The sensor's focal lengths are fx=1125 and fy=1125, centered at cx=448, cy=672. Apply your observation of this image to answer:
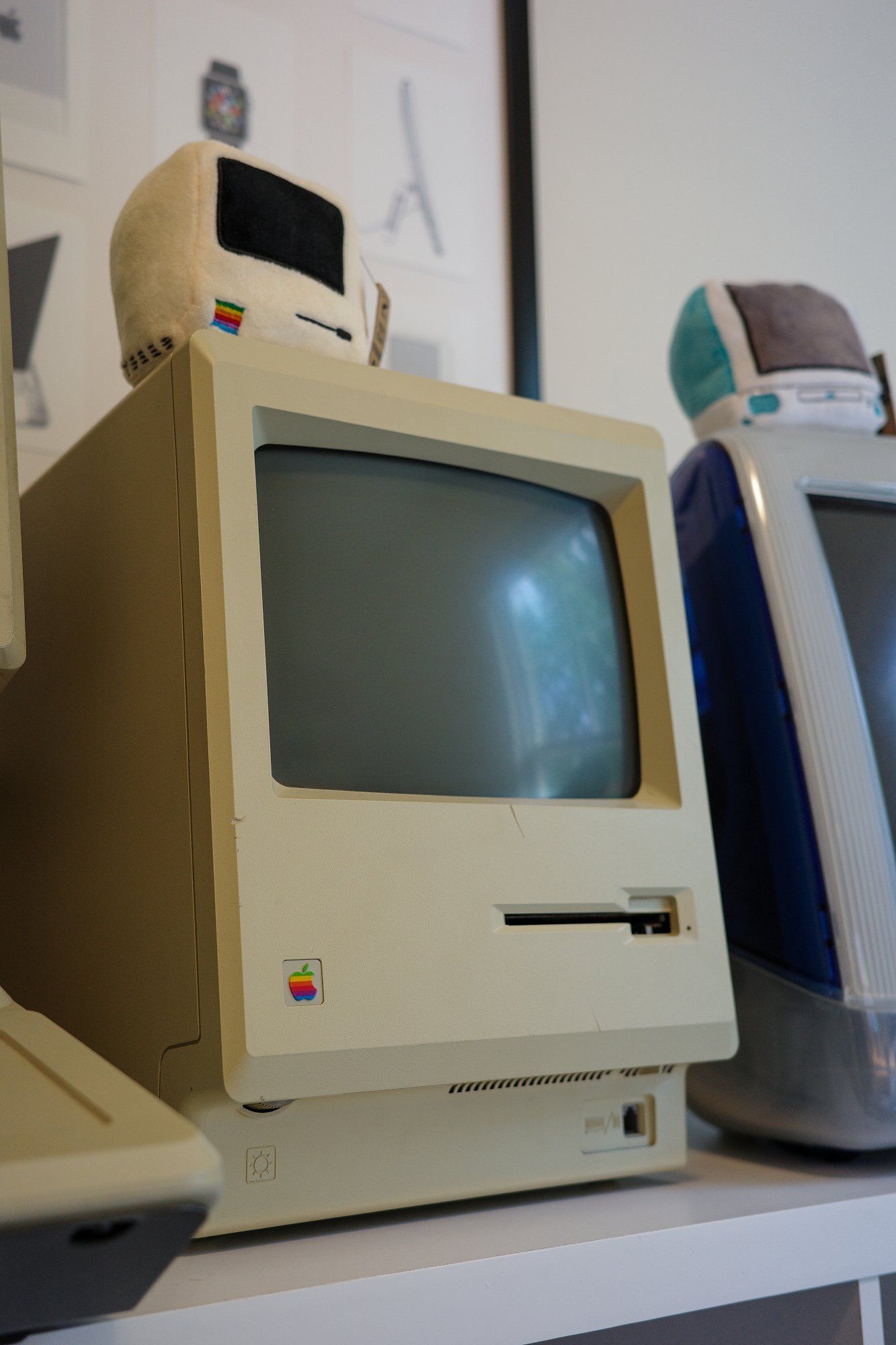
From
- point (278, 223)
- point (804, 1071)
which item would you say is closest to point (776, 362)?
point (278, 223)

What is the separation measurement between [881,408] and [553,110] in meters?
0.70

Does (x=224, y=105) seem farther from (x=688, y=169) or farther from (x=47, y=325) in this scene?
(x=688, y=169)

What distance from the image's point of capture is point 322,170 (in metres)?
1.29

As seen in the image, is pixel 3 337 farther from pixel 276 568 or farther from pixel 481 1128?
pixel 481 1128

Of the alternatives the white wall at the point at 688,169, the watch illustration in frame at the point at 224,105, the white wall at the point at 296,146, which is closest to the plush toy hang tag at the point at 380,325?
the white wall at the point at 296,146

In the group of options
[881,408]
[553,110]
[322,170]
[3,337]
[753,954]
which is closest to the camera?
[3,337]

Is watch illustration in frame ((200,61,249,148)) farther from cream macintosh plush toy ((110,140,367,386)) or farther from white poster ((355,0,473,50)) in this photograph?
cream macintosh plush toy ((110,140,367,386))

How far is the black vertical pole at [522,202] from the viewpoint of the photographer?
4.65ft

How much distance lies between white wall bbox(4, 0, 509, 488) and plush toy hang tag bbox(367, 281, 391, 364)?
360 mm

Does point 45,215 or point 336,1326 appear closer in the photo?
point 336,1326

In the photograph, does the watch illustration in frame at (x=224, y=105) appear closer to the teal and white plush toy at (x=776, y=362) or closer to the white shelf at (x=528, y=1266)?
the teal and white plush toy at (x=776, y=362)

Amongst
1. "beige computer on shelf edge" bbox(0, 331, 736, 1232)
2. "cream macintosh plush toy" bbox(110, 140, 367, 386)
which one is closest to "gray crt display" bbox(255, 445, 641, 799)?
"beige computer on shelf edge" bbox(0, 331, 736, 1232)

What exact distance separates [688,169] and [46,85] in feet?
2.96

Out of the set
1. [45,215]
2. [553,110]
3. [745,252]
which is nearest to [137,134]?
[45,215]
